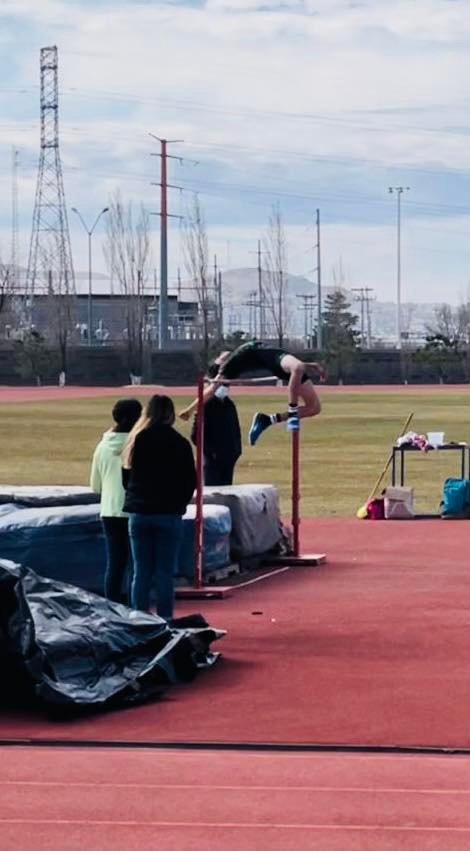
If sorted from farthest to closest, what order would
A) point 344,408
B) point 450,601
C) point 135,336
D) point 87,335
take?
point 87,335
point 135,336
point 344,408
point 450,601

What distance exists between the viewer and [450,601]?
15.3 meters

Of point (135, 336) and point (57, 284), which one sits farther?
point (57, 284)

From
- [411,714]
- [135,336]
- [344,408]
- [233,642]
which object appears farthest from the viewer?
[135,336]

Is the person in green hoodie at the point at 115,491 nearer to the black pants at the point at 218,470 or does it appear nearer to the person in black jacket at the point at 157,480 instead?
the person in black jacket at the point at 157,480

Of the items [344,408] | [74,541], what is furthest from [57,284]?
[74,541]

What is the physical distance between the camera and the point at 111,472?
14055 mm

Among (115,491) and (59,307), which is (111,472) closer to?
(115,491)

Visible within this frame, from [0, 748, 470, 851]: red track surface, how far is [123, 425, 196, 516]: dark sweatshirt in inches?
141

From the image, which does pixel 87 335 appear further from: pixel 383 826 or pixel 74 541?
pixel 383 826

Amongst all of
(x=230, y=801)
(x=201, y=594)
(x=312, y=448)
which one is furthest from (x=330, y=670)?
(x=312, y=448)

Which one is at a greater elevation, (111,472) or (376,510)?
(111,472)

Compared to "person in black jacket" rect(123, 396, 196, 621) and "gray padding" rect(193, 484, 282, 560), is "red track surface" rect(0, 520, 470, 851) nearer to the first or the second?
"person in black jacket" rect(123, 396, 196, 621)

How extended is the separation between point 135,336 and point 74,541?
92.8 meters

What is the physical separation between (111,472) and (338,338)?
9804cm
